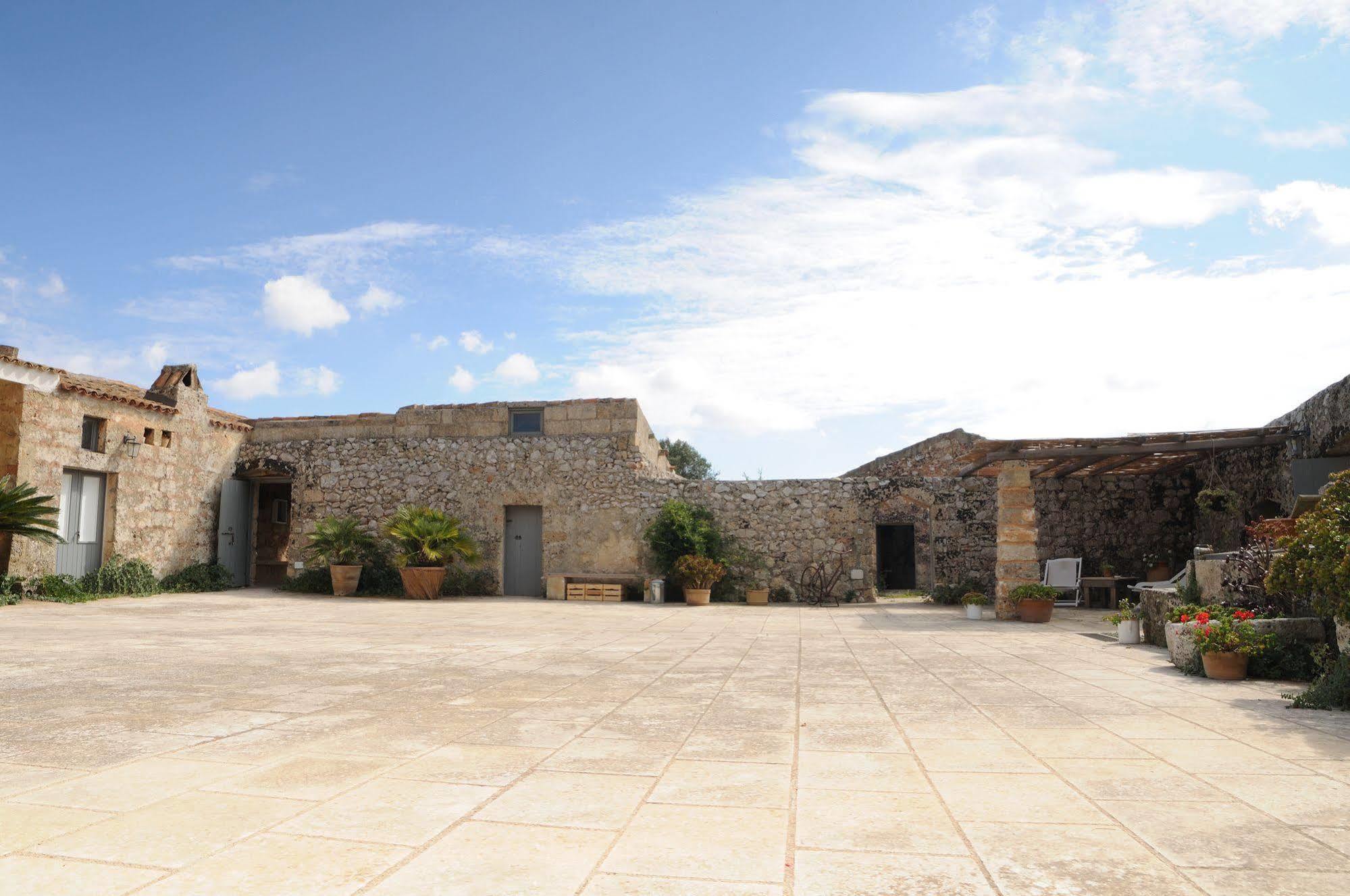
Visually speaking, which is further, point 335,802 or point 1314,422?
point 1314,422

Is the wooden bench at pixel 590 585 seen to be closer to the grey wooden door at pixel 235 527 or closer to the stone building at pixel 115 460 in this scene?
the grey wooden door at pixel 235 527

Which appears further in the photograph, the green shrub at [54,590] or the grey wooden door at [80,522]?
the grey wooden door at [80,522]

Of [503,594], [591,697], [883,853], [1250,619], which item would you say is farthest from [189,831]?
[503,594]

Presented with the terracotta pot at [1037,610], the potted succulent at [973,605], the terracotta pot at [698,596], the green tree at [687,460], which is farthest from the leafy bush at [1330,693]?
the green tree at [687,460]

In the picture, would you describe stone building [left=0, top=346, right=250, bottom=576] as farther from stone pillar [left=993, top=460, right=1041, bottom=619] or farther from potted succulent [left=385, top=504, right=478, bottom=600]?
stone pillar [left=993, top=460, right=1041, bottom=619]

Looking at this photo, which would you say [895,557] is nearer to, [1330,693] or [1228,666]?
[1228,666]

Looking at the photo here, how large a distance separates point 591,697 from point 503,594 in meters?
11.4

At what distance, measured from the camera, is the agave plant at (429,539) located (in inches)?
580

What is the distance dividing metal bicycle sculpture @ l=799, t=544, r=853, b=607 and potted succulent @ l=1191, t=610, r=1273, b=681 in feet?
29.9

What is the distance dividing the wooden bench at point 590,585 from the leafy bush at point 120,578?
6.72m

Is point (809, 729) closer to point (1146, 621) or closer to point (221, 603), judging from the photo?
point (1146, 621)

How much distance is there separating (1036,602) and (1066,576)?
135 inches

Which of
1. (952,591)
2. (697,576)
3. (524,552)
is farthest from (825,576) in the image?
(524,552)

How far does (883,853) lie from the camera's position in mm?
2404
